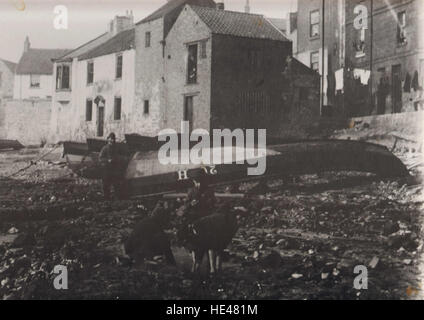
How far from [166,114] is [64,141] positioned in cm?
339

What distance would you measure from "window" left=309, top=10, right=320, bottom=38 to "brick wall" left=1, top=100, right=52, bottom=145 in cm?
831

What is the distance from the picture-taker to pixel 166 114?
36.0 feet

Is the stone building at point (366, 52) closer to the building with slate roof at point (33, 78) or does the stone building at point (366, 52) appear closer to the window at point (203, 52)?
the window at point (203, 52)

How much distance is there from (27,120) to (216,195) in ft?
20.0

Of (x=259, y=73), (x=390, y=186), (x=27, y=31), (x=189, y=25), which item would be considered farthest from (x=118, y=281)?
(x=189, y=25)

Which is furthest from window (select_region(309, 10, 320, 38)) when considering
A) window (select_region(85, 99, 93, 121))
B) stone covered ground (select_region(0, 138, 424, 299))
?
stone covered ground (select_region(0, 138, 424, 299))

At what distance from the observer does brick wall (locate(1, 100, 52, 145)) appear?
8.81 meters

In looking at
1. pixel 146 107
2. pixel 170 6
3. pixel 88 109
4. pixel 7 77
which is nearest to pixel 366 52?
pixel 170 6

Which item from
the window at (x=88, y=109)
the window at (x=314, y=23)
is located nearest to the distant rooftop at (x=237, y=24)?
the window at (x=88, y=109)

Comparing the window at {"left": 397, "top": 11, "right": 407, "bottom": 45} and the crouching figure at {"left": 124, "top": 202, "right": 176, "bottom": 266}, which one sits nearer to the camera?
the crouching figure at {"left": 124, "top": 202, "right": 176, "bottom": 266}

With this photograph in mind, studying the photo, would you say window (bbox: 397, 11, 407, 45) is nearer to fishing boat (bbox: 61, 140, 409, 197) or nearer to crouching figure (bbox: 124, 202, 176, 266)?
fishing boat (bbox: 61, 140, 409, 197)

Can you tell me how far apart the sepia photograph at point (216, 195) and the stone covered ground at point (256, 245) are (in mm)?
18

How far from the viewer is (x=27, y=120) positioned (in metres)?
10.7

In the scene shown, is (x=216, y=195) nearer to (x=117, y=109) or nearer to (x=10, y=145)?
(x=10, y=145)
